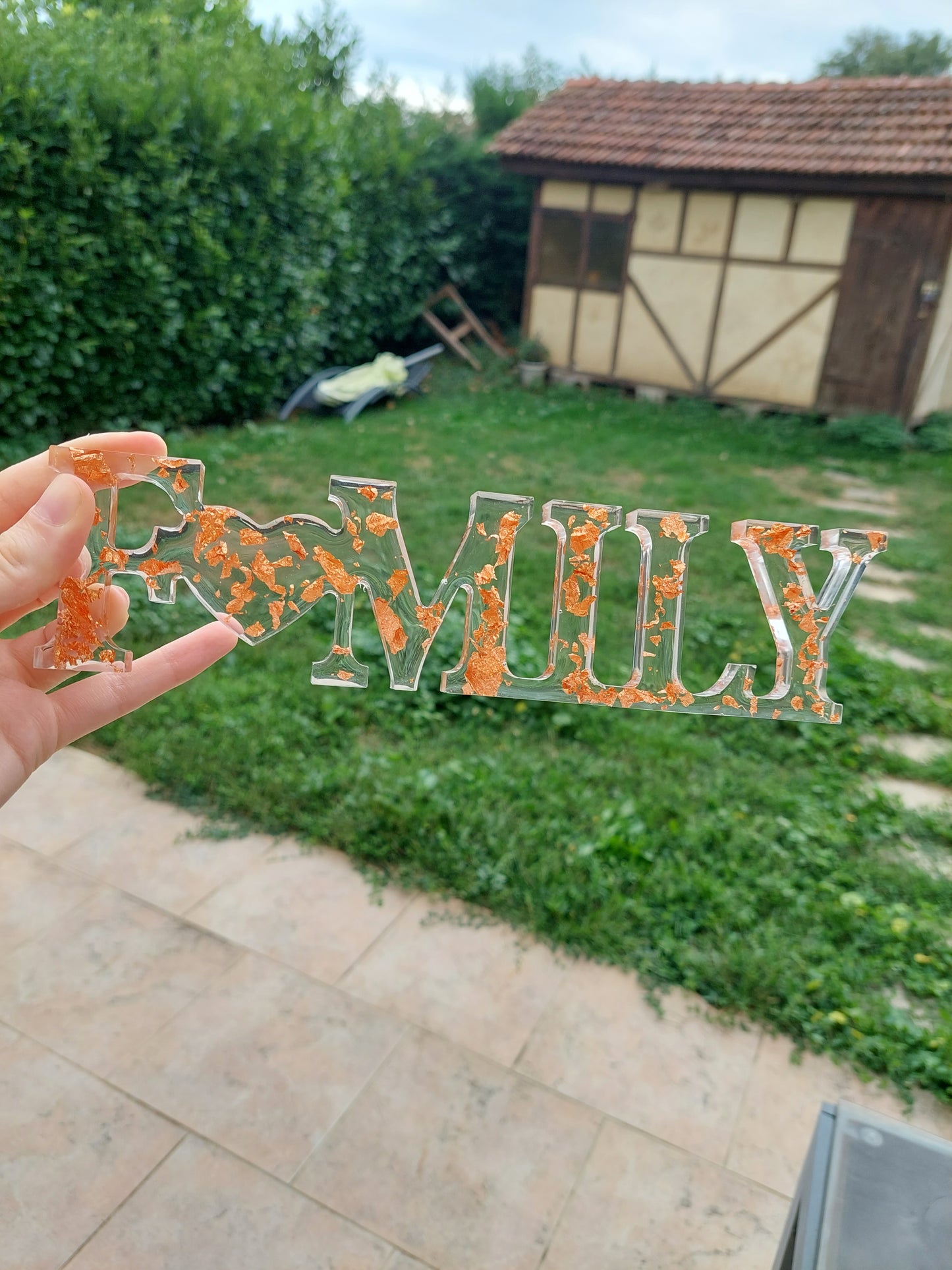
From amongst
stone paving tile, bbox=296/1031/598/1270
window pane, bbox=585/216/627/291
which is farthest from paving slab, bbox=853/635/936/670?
window pane, bbox=585/216/627/291

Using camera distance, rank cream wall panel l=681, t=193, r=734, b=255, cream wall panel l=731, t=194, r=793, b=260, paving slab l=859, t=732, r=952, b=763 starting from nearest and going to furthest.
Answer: paving slab l=859, t=732, r=952, b=763
cream wall panel l=731, t=194, r=793, b=260
cream wall panel l=681, t=193, r=734, b=255

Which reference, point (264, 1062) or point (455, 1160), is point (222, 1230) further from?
point (455, 1160)

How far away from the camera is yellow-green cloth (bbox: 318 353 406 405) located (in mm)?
10805

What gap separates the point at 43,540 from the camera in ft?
4.53

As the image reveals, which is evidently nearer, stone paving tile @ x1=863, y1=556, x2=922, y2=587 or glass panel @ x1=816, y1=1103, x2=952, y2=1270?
glass panel @ x1=816, y1=1103, x2=952, y2=1270

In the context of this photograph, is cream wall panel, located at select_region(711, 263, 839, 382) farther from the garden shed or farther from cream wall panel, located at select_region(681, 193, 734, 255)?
cream wall panel, located at select_region(681, 193, 734, 255)

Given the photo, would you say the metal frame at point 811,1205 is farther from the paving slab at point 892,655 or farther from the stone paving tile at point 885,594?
the stone paving tile at point 885,594

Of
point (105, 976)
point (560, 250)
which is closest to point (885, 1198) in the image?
point (105, 976)

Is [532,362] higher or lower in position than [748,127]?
lower

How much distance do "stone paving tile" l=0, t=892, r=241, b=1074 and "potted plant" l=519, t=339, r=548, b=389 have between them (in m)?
11.0

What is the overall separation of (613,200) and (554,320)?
69.6 inches

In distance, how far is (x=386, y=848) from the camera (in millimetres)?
3656

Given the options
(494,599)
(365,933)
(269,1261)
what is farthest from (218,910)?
(494,599)

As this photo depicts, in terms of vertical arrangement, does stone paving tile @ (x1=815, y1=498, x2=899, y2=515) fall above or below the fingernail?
below
